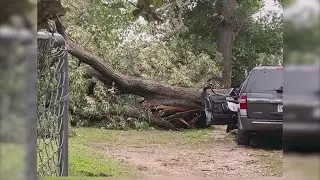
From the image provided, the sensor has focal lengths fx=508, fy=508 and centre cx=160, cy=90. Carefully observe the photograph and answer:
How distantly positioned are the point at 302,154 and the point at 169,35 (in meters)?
4.42

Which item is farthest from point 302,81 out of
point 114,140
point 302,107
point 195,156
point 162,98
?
point 162,98

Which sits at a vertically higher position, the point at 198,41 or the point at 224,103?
the point at 198,41

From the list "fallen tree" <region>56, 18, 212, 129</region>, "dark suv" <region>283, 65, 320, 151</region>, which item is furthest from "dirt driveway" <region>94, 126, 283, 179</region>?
"dark suv" <region>283, 65, 320, 151</region>

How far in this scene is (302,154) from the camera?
0.47 m

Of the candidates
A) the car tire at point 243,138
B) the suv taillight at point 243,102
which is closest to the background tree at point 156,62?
the car tire at point 243,138

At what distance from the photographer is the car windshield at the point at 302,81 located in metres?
0.45

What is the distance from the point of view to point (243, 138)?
4.04m

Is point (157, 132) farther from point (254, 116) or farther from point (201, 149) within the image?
point (254, 116)

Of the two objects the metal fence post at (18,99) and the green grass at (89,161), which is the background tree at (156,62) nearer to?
the green grass at (89,161)

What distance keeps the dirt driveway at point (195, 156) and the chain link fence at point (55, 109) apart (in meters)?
1.68

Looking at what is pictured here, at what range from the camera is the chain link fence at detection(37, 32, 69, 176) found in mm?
1552

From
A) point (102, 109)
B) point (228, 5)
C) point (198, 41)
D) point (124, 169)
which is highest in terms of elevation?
point (228, 5)

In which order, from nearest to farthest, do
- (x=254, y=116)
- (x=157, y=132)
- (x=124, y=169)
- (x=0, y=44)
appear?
1. (x=0, y=44)
2. (x=124, y=169)
3. (x=254, y=116)
4. (x=157, y=132)

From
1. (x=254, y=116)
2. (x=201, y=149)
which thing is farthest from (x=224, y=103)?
(x=254, y=116)
